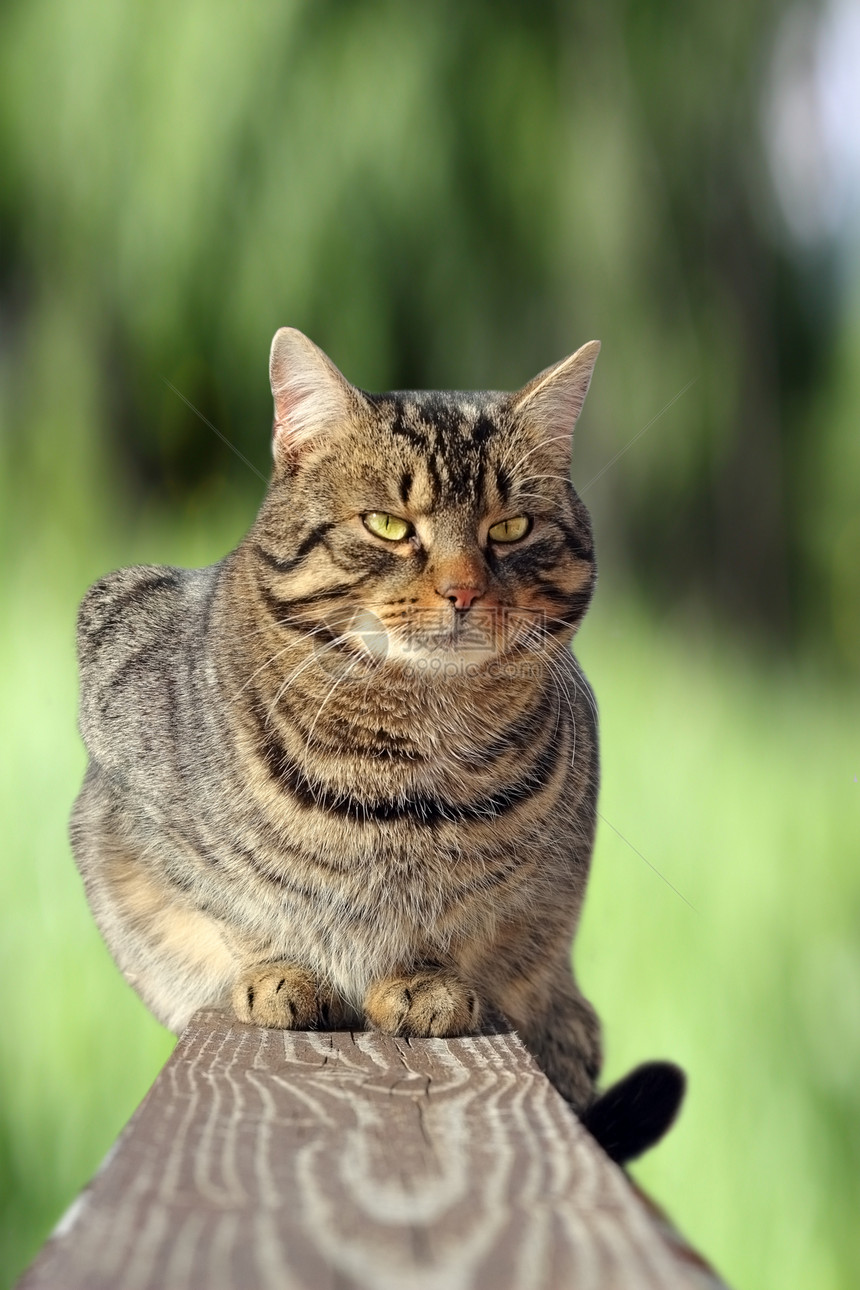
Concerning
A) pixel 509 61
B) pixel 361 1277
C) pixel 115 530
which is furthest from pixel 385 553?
pixel 509 61

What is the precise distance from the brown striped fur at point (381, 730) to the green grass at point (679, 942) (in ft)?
3.68

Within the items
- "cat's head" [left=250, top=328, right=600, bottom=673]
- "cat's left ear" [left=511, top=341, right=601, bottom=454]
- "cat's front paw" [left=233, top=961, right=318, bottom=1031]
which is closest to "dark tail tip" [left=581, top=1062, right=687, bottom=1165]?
"cat's front paw" [left=233, top=961, right=318, bottom=1031]

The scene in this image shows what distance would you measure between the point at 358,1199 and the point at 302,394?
1083 mm

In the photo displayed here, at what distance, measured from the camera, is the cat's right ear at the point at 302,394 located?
1.65 m

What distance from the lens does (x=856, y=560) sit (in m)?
3.62

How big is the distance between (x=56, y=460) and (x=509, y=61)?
4.98 feet

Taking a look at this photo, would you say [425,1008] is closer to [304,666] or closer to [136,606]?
[304,666]

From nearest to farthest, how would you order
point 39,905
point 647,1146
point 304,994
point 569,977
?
point 304,994
point 647,1146
point 569,977
point 39,905

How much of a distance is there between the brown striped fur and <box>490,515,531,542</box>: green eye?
1cm

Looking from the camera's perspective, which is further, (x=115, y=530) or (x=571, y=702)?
(x=115, y=530)

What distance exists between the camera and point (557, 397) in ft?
5.82

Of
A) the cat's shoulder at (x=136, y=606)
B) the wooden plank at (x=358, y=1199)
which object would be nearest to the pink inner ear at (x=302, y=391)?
the cat's shoulder at (x=136, y=606)

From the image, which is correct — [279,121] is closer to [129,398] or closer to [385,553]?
[129,398]

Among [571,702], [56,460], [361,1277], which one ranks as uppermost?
[56,460]
